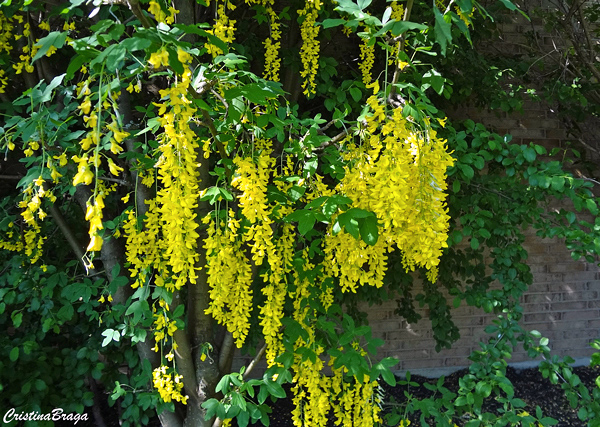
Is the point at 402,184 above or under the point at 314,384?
above

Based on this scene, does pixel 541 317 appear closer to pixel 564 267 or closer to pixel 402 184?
pixel 564 267

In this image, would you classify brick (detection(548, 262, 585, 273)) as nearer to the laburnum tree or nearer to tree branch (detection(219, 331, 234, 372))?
the laburnum tree

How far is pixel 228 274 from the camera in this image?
172 centimetres

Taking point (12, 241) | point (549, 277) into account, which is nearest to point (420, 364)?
point (549, 277)

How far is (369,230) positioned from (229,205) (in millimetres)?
1033

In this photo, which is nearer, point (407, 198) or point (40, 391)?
point (407, 198)

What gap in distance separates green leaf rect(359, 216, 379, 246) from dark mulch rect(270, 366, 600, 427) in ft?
7.09

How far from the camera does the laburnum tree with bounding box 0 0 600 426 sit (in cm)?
137

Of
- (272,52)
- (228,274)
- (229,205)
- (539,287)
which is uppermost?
(272,52)

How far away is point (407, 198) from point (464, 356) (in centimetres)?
307

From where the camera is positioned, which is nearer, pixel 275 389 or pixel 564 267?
pixel 275 389

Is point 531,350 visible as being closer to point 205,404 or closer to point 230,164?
point 205,404

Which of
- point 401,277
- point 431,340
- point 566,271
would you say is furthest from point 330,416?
point 566,271

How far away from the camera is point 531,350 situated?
7.34ft
